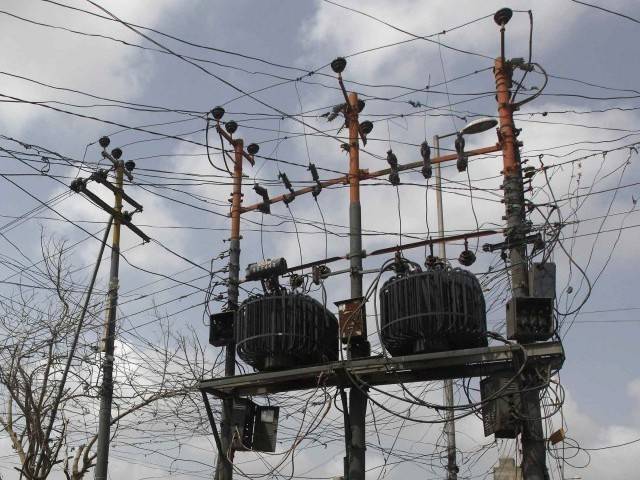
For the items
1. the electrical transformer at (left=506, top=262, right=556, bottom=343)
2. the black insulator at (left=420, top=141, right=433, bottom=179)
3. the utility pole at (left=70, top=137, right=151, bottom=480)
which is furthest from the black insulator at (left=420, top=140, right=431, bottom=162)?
the utility pole at (left=70, top=137, right=151, bottom=480)

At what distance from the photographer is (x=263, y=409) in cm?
1178

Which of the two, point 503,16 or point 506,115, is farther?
point 503,16

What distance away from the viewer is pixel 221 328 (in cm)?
1216

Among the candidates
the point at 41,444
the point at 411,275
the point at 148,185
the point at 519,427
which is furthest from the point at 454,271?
the point at 41,444

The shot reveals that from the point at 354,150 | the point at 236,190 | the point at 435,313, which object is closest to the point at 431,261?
the point at 435,313

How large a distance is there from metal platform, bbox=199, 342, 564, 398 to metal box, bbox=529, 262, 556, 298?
0.79 metres

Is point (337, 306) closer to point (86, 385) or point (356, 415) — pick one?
point (356, 415)

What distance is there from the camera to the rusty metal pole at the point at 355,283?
10211mm

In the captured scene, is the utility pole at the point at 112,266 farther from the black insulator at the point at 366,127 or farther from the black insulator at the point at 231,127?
the black insulator at the point at 366,127

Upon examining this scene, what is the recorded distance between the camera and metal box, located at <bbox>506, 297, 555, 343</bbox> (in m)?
9.17

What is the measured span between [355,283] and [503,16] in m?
4.58

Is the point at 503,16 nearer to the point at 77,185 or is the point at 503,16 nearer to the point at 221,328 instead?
the point at 221,328

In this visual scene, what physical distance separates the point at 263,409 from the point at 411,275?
3504mm

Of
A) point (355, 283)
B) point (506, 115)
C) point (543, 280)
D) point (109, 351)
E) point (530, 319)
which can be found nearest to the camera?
point (530, 319)
